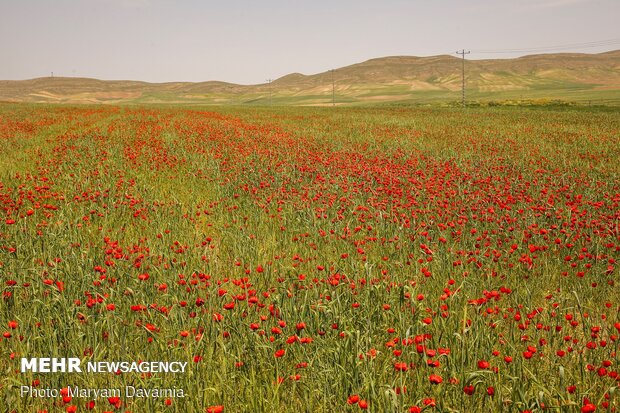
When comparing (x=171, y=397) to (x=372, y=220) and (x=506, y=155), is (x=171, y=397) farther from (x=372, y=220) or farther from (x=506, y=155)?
(x=506, y=155)

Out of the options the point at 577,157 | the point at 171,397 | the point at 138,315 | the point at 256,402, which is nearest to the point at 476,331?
the point at 256,402

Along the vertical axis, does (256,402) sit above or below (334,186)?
below

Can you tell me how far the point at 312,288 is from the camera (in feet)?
13.1

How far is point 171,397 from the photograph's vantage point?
2467mm

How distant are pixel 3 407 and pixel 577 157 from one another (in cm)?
1436

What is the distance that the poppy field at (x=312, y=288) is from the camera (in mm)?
2533

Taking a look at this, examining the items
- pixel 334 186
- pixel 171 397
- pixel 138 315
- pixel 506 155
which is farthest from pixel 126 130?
pixel 171 397

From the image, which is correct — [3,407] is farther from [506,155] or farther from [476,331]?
[506,155]

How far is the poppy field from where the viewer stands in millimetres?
2533

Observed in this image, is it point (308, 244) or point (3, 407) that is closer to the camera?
point (3, 407)

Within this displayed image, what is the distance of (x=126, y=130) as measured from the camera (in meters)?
19.0

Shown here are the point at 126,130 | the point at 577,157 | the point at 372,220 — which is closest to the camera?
the point at 372,220

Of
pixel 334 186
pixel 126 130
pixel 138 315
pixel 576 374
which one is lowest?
pixel 576 374

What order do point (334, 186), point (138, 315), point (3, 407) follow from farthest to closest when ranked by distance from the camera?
point (334, 186)
point (138, 315)
point (3, 407)
